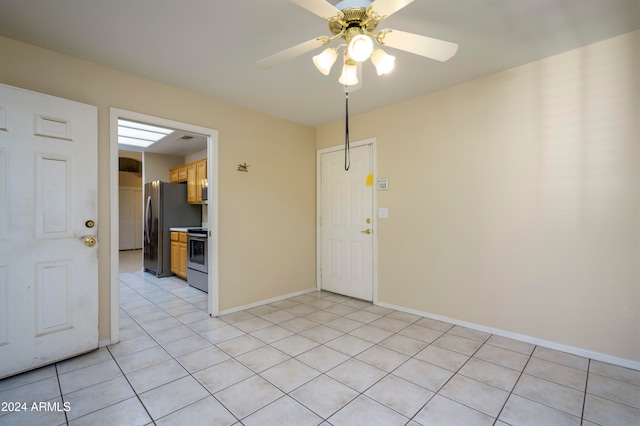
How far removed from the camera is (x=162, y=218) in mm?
5414

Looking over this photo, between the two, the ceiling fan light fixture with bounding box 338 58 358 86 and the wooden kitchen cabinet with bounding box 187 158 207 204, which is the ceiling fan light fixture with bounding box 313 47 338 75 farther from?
the wooden kitchen cabinet with bounding box 187 158 207 204

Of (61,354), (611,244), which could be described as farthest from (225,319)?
(611,244)

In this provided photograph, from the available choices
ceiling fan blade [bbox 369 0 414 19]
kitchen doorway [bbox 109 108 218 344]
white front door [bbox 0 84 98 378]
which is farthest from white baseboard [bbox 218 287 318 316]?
ceiling fan blade [bbox 369 0 414 19]

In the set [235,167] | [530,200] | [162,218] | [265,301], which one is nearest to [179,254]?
[162,218]

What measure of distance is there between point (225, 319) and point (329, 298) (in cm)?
145

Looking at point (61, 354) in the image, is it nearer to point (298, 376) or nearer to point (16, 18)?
point (298, 376)

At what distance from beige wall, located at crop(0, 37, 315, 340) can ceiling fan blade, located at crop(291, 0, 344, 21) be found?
2195 millimetres

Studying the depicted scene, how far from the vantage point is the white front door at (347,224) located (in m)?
3.91

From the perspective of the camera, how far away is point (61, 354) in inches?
90.5

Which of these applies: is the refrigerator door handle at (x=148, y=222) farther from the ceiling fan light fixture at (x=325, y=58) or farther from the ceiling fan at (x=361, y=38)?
the ceiling fan light fixture at (x=325, y=58)

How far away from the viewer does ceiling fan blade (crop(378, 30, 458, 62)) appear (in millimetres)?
1543

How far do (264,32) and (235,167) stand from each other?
67.9 inches

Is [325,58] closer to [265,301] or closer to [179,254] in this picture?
[265,301]

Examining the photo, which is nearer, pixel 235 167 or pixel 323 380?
pixel 323 380
